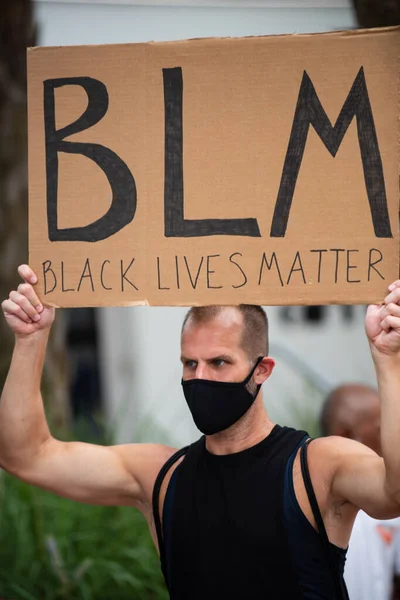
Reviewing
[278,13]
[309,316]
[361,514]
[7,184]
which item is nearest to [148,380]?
[309,316]

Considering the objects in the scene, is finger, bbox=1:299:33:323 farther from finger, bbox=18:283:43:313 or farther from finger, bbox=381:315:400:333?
finger, bbox=381:315:400:333

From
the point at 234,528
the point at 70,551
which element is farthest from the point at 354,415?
the point at 70,551

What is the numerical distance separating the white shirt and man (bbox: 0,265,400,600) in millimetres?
888

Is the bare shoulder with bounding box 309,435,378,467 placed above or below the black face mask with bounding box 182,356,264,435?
below

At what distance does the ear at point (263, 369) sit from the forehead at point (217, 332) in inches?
4.3

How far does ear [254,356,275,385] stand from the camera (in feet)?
10.7

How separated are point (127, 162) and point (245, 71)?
0.48 meters

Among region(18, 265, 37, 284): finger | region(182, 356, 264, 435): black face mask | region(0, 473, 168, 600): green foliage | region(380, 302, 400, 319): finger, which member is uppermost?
region(18, 265, 37, 284): finger

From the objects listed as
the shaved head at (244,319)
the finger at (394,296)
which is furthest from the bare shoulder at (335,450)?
the finger at (394,296)

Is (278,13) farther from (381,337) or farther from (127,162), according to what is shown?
(381,337)

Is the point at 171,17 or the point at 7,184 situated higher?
the point at 171,17

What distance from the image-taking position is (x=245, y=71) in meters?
3.05

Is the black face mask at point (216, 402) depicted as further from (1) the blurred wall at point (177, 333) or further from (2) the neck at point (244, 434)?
(1) the blurred wall at point (177, 333)

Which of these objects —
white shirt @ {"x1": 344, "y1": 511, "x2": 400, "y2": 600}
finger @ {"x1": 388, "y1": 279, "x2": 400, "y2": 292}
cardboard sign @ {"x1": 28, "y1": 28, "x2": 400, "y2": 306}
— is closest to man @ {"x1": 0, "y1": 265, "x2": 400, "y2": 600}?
finger @ {"x1": 388, "y1": 279, "x2": 400, "y2": 292}
